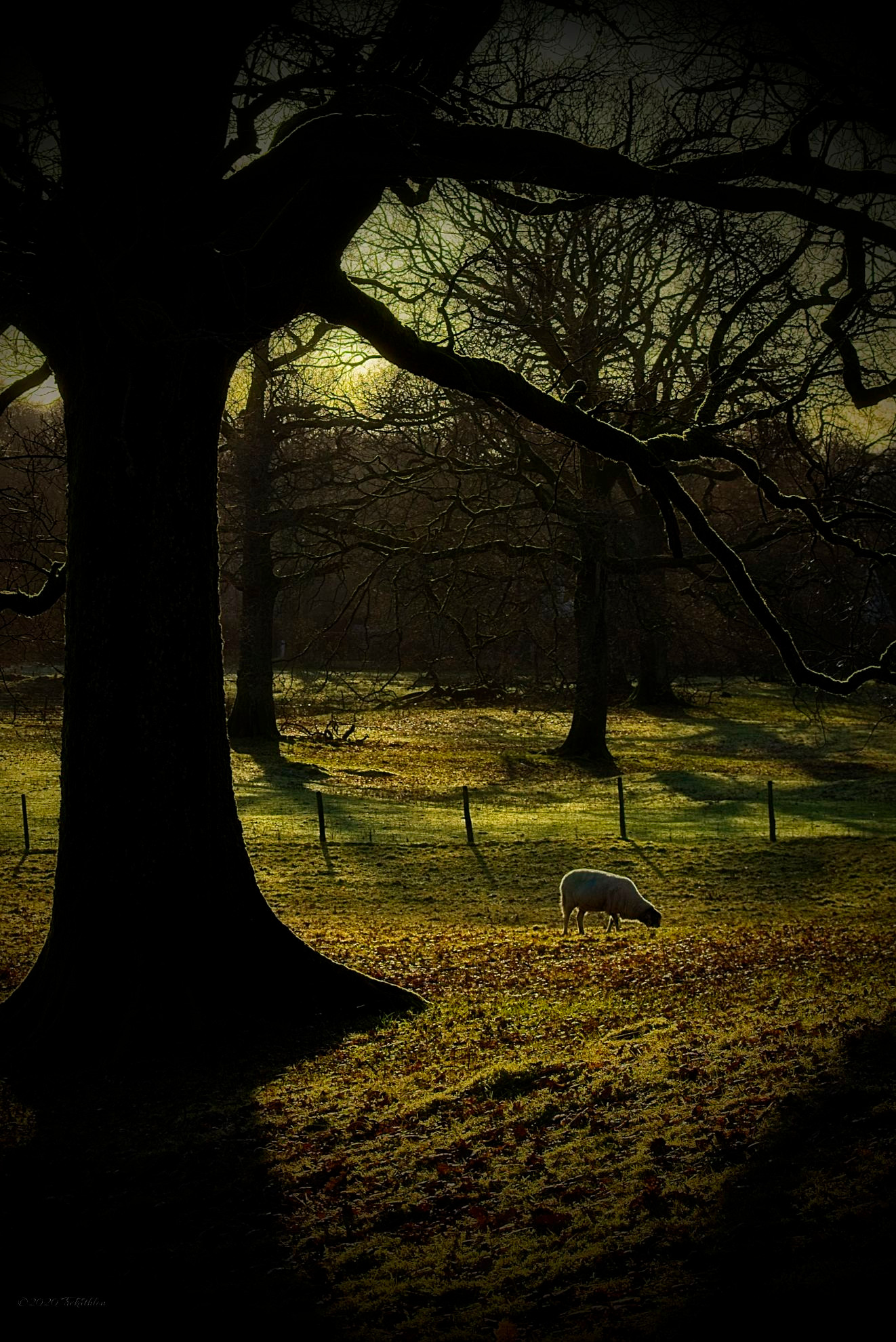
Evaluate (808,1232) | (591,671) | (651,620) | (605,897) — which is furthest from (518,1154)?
(591,671)

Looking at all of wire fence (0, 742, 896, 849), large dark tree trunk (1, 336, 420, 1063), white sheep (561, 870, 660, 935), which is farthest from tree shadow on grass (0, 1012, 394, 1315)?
wire fence (0, 742, 896, 849)

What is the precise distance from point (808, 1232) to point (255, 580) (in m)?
28.7

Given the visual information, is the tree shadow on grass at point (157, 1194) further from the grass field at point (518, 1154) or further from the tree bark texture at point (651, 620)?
the tree bark texture at point (651, 620)

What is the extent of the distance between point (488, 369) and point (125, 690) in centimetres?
358

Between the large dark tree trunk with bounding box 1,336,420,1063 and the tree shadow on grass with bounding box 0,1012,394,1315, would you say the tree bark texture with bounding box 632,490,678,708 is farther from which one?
the tree shadow on grass with bounding box 0,1012,394,1315

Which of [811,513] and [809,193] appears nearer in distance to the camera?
[809,193]

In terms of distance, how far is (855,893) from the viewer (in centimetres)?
1473

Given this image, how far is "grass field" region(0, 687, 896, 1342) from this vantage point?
12.7 feet

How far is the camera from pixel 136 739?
24.0ft

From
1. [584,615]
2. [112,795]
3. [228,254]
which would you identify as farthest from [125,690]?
[584,615]

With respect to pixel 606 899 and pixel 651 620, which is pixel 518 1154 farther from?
pixel 651 620

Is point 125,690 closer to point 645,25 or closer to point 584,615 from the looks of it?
point 645,25

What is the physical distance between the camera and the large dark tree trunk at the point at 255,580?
3048cm

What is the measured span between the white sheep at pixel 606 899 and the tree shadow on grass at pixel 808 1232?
7.97m
